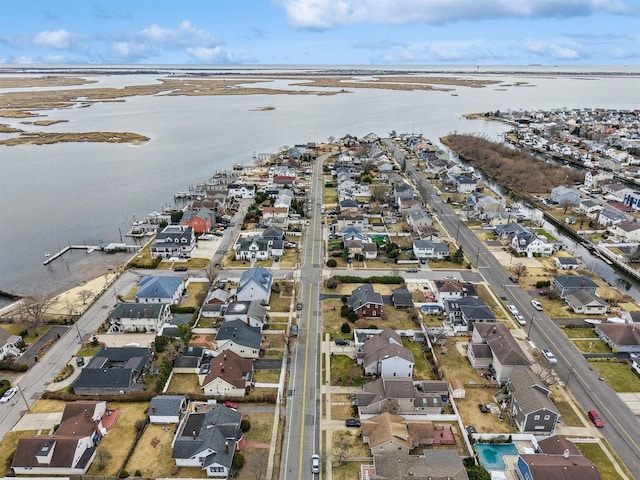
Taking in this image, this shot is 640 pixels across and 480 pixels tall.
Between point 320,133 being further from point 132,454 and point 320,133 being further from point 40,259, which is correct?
point 132,454

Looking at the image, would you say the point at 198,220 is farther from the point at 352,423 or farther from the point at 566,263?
the point at 566,263

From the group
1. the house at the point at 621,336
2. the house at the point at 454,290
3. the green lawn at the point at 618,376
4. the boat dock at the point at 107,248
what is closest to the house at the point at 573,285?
the house at the point at 621,336

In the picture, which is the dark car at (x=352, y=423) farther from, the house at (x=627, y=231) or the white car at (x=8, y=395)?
the house at (x=627, y=231)

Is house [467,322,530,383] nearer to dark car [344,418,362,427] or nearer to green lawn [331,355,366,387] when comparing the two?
green lawn [331,355,366,387]

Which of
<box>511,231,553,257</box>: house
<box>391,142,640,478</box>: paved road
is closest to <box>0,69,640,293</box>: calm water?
<box>391,142,640,478</box>: paved road

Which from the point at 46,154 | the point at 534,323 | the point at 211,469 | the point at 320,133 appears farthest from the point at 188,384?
the point at 320,133
